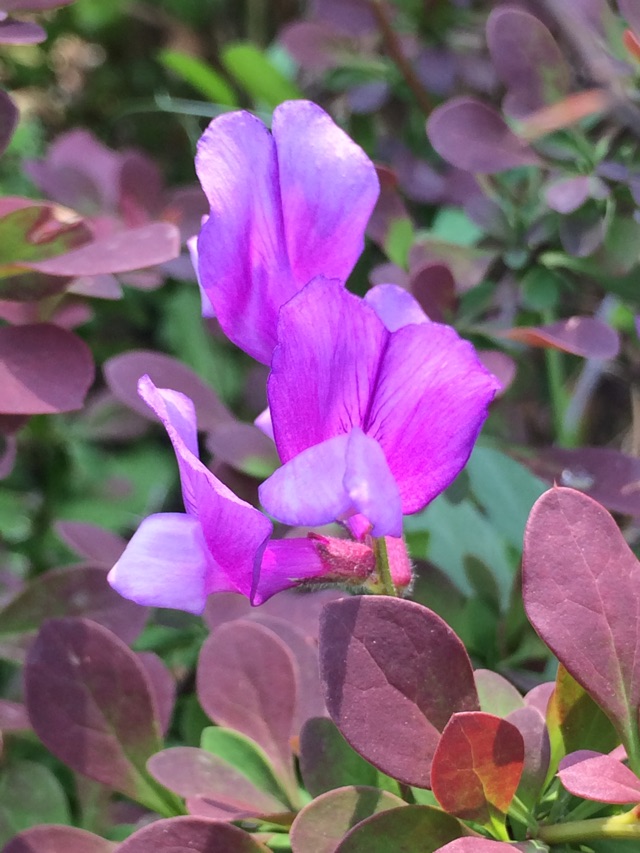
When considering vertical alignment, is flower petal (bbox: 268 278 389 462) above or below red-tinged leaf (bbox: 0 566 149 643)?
above

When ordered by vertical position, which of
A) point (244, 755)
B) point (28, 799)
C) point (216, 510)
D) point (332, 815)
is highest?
point (216, 510)

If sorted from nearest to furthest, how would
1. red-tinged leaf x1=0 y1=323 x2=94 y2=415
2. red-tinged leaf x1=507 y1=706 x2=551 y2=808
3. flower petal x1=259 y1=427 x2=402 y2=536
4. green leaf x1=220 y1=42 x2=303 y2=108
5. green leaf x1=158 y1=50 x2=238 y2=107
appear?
flower petal x1=259 y1=427 x2=402 y2=536 → red-tinged leaf x1=507 y1=706 x2=551 y2=808 → red-tinged leaf x1=0 y1=323 x2=94 y2=415 → green leaf x1=220 y1=42 x2=303 y2=108 → green leaf x1=158 y1=50 x2=238 y2=107

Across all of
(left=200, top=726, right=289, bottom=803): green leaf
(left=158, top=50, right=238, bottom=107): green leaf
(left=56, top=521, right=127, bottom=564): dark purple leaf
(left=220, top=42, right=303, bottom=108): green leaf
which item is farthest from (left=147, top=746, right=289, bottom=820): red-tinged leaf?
(left=158, top=50, right=238, bottom=107): green leaf

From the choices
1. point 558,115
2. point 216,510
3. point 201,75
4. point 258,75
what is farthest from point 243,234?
point 201,75

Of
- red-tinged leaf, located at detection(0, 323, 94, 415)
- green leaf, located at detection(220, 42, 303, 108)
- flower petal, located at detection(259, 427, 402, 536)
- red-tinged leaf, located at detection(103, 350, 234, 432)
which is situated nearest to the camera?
flower petal, located at detection(259, 427, 402, 536)

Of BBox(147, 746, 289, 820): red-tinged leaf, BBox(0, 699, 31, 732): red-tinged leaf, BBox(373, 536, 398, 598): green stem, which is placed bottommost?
BBox(0, 699, 31, 732): red-tinged leaf

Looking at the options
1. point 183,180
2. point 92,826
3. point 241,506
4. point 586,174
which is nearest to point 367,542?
point 241,506

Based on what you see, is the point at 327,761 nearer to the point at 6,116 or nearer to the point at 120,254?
the point at 120,254

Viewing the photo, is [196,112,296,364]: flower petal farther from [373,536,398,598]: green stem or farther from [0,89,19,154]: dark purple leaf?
[0,89,19,154]: dark purple leaf
